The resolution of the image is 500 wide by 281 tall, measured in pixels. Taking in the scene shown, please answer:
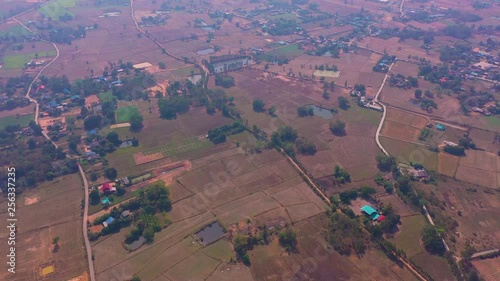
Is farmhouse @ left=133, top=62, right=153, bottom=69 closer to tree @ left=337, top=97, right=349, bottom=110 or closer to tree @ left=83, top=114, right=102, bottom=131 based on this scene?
tree @ left=83, top=114, right=102, bottom=131

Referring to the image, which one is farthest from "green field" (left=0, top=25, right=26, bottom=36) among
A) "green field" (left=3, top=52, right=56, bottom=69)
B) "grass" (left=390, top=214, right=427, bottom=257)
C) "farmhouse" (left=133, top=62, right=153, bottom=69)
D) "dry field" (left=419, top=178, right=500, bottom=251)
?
"dry field" (left=419, top=178, right=500, bottom=251)

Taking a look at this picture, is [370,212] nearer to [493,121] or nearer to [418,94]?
[493,121]

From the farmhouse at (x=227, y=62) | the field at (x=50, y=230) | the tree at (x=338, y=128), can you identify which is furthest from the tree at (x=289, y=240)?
the farmhouse at (x=227, y=62)

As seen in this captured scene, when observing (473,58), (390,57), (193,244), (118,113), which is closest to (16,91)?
(118,113)

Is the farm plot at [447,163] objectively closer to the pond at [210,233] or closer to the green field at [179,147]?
the pond at [210,233]

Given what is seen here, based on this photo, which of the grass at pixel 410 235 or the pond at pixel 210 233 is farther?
the pond at pixel 210 233

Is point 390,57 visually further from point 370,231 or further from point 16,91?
point 16,91
